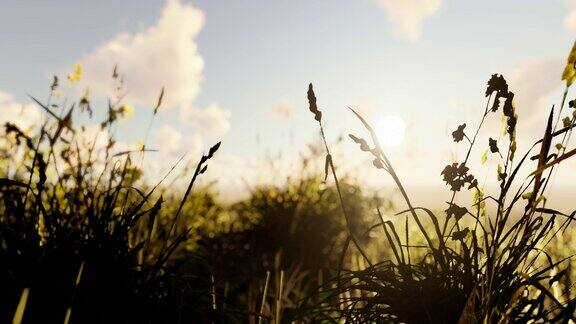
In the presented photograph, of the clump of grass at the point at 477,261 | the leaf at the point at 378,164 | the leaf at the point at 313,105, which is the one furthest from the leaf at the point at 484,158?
the leaf at the point at 313,105

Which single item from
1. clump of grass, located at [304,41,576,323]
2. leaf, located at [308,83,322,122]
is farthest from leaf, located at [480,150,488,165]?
leaf, located at [308,83,322,122]

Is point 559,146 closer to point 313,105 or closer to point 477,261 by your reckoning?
point 477,261

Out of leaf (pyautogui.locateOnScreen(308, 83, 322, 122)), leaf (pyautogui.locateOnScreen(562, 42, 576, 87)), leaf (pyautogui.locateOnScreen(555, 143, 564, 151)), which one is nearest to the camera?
leaf (pyautogui.locateOnScreen(562, 42, 576, 87))

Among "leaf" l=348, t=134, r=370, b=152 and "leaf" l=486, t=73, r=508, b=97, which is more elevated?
"leaf" l=486, t=73, r=508, b=97

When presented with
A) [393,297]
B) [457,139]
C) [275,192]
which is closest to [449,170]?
[457,139]

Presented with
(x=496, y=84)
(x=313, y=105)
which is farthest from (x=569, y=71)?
(x=313, y=105)

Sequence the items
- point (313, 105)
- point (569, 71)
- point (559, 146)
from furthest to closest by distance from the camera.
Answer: point (313, 105) → point (559, 146) → point (569, 71)

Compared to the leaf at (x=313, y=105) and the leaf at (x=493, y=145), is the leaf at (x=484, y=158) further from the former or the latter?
the leaf at (x=313, y=105)

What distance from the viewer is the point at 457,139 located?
→ 1702 millimetres

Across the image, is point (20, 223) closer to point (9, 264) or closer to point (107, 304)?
point (9, 264)

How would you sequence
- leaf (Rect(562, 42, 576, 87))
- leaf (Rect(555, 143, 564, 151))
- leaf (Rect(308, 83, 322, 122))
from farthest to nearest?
1. leaf (Rect(308, 83, 322, 122))
2. leaf (Rect(555, 143, 564, 151))
3. leaf (Rect(562, 42, 576, 87))

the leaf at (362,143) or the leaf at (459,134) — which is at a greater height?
the leaf at (459,134)

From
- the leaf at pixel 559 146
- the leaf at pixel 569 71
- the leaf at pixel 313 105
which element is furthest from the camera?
the leaf at pixel 313 105

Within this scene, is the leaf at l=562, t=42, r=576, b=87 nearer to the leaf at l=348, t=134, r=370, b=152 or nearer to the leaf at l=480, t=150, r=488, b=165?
the leaf at l=480, t=150, r=488, b=165
